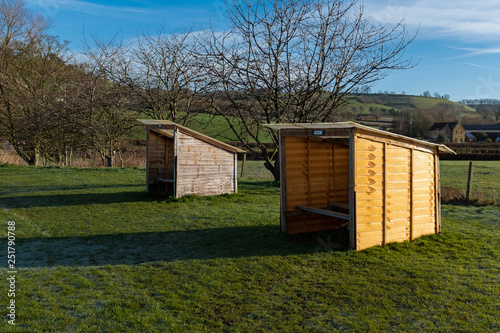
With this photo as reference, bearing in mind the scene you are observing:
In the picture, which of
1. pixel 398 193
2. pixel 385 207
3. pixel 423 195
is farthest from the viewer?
pixel 423 195

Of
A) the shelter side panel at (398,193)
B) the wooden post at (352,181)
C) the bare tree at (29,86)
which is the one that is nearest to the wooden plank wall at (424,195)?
the shelter side panel at (398,193)

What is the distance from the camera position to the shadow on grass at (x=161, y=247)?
6.75m

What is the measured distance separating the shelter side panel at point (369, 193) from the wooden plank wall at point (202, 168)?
6723 mm

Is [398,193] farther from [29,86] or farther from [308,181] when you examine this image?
[29,86]

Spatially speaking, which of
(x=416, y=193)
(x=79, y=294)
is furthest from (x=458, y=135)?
(x=79, y=294)

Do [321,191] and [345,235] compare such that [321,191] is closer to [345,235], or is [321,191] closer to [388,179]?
[345,235]

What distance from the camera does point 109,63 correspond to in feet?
75.3

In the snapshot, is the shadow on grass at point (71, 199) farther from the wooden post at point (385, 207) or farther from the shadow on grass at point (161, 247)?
the wooden post at point (385, 207)

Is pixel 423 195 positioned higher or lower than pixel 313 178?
lower

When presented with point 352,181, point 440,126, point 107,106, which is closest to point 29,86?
point 107,106

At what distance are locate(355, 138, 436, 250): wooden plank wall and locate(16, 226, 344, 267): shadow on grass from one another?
933mm

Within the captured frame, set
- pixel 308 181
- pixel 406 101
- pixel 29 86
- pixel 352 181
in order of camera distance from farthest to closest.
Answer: pixel 406 101 < pixel 29 86 < pixel 308 181 < pixel 352 181

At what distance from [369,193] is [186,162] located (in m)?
6.90

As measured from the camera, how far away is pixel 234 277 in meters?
5.82
